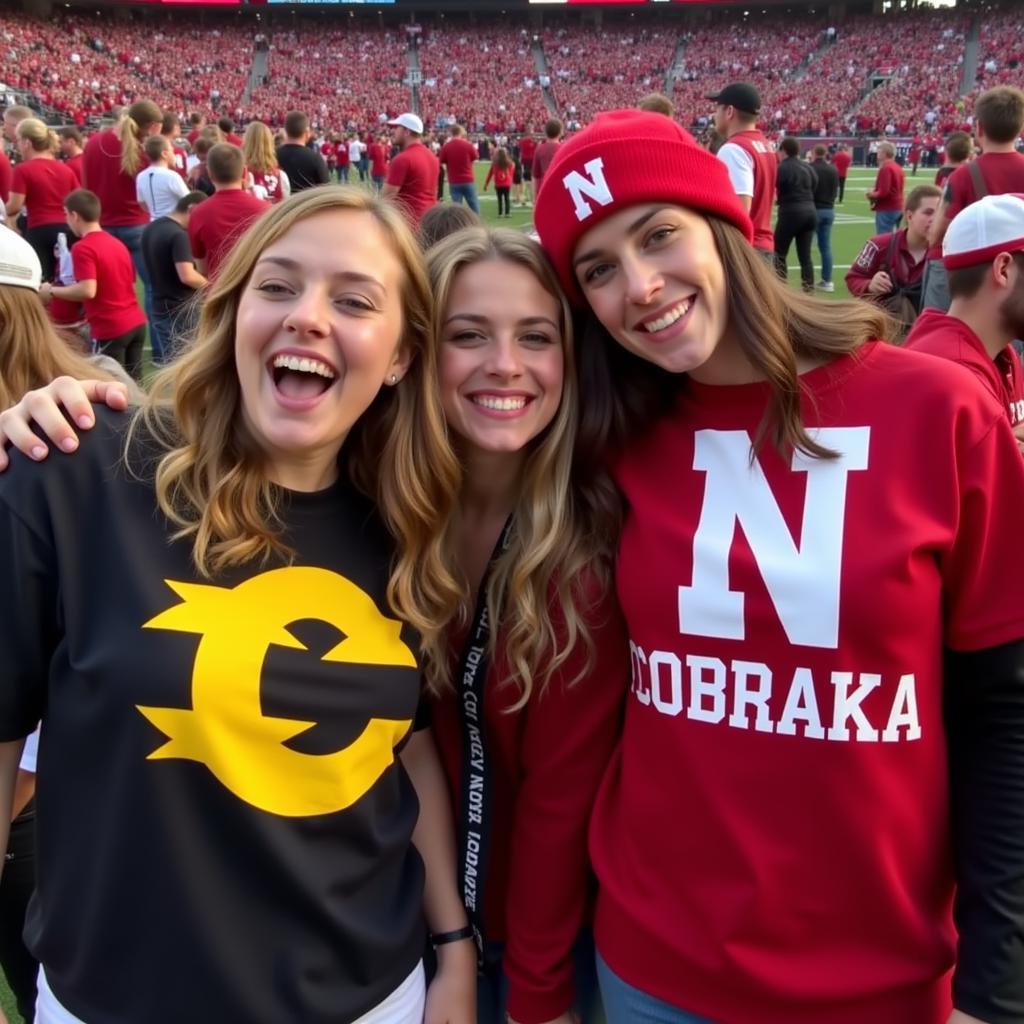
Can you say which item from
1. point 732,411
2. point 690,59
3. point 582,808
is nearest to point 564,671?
point 582,808

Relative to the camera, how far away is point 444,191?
21.2m

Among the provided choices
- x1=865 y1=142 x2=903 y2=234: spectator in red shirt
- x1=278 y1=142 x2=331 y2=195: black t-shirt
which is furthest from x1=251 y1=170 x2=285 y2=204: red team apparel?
x1=865 y1=142 x2=903 y2=234: spectator in red shirt

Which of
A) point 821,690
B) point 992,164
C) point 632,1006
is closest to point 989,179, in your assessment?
point 992,164

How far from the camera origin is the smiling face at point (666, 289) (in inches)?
62.3

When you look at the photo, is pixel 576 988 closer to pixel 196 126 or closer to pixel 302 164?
pixel 302 164

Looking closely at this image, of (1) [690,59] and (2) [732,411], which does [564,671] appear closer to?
(2) [732,411]

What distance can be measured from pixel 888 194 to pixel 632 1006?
45.1 feet

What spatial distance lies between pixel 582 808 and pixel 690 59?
54.5 metres

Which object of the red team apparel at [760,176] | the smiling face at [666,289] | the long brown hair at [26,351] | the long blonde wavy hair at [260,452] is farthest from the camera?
the red team apparel at [760,176]

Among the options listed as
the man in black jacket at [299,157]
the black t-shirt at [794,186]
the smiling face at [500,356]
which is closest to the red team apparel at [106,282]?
the man in black jacket at [299,157]

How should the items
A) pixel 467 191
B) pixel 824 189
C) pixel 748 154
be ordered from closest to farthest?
pixel 748 154 < pixel 824 189 < pixel 467 191

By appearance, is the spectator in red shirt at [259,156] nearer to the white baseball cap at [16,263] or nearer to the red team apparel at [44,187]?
the red team apparel at [44,187]

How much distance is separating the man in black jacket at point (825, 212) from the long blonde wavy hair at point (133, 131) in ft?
24.8

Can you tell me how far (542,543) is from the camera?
1.70m
